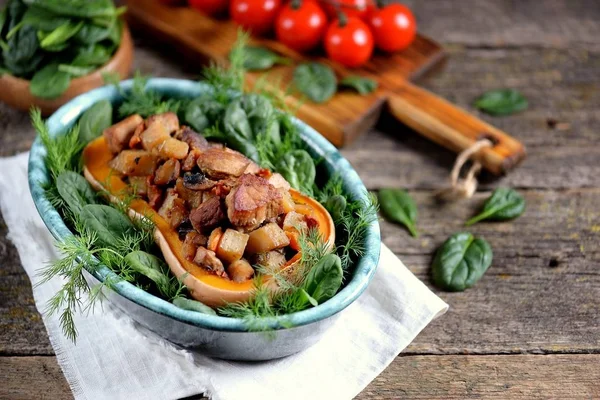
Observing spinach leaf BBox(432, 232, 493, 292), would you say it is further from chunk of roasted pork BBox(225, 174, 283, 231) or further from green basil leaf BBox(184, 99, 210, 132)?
green basil leaf BBox(184, 99, 210, 132)

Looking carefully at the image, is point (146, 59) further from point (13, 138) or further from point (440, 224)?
point (440, 224)

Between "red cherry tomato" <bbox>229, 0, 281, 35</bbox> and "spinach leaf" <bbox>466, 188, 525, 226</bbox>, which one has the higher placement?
"red cherry tomato" <bbox>229, 0, 281, 35</bbox>

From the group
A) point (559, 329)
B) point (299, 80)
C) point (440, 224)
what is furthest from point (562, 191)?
point (299, 80)

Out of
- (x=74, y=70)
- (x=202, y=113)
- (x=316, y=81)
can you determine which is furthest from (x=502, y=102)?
(x=74, y=70)

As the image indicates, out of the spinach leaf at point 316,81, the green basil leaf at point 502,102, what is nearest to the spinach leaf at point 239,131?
the spinach leaf at point 316,81

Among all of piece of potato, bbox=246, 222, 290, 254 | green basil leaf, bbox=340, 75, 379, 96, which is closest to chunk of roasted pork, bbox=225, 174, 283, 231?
piece of potato, bbox=246, 222, 290, 254

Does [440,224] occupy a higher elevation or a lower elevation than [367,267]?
lower
